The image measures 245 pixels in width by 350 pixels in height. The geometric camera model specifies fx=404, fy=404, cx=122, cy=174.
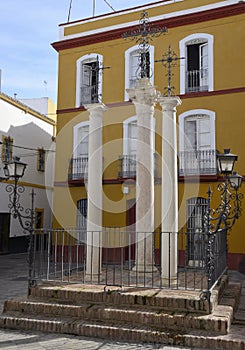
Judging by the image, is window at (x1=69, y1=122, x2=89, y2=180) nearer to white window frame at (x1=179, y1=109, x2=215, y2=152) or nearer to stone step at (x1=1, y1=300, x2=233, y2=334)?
white window frame at (x1=179, y1=109, x2=215, y2=152)

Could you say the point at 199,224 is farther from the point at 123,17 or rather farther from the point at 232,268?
the point at 123,17

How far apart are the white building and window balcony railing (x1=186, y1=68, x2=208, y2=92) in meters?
7.92

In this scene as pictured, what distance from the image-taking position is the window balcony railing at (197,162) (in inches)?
535

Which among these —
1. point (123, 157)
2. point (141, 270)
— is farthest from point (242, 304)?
point (123, 157)

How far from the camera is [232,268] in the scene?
1304 cm

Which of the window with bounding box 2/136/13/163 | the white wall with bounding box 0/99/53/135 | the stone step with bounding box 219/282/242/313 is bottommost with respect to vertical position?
the stone step with bounding box 219/282/242/313

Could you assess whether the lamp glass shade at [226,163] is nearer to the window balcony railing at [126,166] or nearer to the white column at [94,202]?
the white column at [94,202]

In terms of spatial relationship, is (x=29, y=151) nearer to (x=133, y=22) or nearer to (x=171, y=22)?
(x=133, y=22)

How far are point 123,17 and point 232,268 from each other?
10.2 metres

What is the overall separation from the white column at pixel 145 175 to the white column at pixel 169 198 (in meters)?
0.57

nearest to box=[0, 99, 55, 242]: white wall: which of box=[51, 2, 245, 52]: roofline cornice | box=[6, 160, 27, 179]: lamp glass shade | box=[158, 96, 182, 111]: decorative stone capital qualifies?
box=[51, 2, 245, 52]: roofline cornice

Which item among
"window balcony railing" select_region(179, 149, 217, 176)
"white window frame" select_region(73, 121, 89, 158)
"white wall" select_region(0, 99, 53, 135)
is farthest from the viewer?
"white wall" select_region(0, 99, 53, 135)

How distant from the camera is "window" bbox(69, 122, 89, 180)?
Result: 15477mm

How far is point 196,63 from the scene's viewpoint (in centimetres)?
1486
